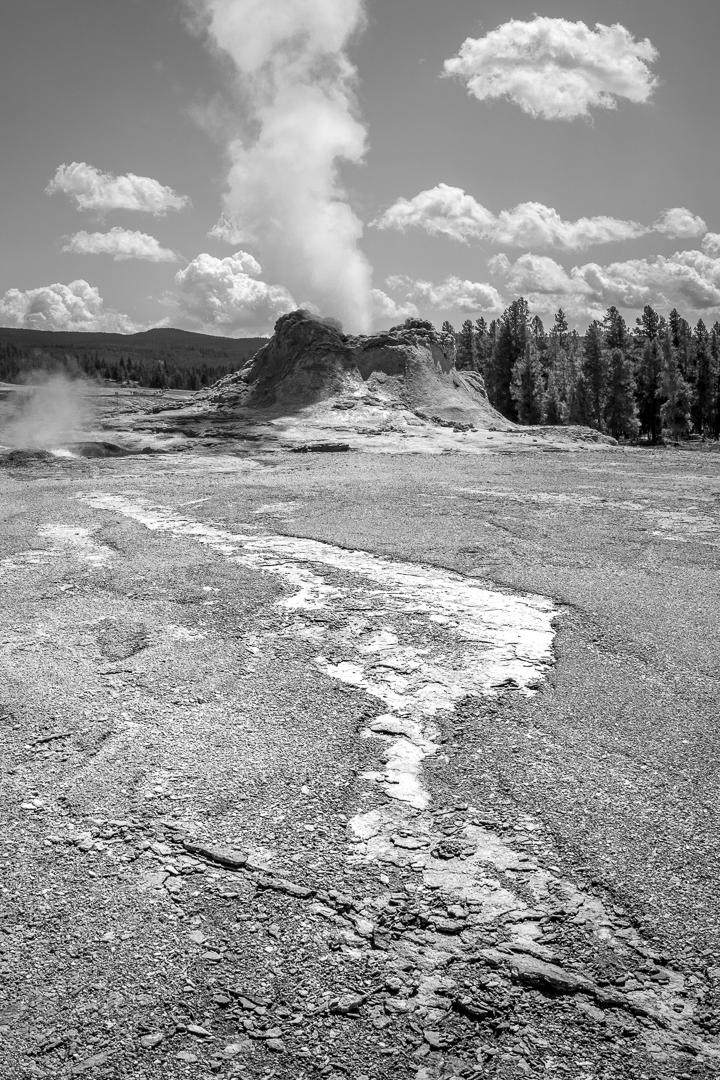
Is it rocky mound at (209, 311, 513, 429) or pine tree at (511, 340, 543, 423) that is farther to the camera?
pine tree at (511, 340, 543, 423)

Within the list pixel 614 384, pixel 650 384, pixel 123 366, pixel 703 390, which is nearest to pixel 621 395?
pixel 614 384

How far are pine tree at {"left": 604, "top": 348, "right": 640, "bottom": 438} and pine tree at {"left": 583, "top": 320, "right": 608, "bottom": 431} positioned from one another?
48 cm

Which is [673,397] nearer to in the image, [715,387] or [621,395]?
[621,395]

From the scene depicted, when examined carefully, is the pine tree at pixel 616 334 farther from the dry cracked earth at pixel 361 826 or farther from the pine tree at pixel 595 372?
the dry cracked earth at pixel 361 826

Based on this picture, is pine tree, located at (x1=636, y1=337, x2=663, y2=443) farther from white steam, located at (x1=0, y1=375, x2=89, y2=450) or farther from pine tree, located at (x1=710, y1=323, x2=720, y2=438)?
white steam, located at (x1=0, y1=375, x2=89, y2=450)

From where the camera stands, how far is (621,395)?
42844mm

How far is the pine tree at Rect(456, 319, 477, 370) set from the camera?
208 feet

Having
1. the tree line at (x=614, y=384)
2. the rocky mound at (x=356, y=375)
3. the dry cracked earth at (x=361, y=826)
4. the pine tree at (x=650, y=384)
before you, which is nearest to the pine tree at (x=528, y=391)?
the tree line at (x=614, y=384)

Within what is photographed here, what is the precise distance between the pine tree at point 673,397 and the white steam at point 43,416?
36.2m

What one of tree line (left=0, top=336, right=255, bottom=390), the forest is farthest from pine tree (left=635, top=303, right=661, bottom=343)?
tree line (left=0, top=336, right=255, bottom=390)

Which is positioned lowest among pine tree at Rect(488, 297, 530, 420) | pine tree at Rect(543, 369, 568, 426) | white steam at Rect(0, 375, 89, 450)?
white steam at Rect(0, 375, 89, 450)

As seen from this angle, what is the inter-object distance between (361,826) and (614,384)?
145 ft

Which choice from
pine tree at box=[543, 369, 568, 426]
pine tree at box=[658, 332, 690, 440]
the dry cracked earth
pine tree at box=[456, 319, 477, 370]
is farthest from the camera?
pine tree at box=[456, 319, 477, 370]

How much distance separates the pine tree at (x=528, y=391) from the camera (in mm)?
44406
